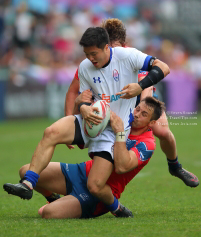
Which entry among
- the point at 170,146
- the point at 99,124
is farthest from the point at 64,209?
the point at 170,146

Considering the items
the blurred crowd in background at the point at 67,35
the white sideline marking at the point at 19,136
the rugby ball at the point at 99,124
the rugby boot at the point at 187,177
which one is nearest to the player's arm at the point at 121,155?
the rugby ball at the point at 99,124

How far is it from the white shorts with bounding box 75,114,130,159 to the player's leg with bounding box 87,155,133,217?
0.15 feet

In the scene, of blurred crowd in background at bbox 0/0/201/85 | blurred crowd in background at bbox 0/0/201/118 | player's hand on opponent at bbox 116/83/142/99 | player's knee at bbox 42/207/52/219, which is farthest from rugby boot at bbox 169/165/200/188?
blurred crowd in background at bbox 0/0/201/118

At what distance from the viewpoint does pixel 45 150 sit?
451cm

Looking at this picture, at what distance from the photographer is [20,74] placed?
13938mm

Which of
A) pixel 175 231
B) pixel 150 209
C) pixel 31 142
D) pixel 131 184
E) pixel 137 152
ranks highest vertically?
pixel 137 152

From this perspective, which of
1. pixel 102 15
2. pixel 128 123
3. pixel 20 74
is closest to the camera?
pixel 128 123

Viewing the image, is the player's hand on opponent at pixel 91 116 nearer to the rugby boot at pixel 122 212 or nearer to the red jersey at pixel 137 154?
the red jersey at pixel 137 154

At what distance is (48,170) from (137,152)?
0.89 meters

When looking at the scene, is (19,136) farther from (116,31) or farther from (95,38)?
(95,38)

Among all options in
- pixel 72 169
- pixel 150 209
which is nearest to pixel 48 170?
pixel 72 169

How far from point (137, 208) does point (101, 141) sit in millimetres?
896

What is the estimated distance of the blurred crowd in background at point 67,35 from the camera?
14641 mm

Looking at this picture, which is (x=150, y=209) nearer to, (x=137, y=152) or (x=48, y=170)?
(x=137, y=152)
